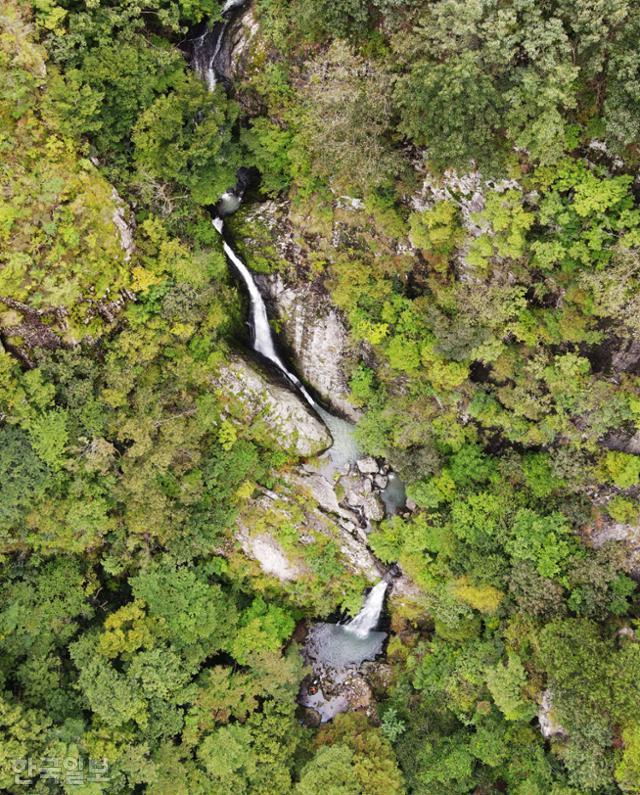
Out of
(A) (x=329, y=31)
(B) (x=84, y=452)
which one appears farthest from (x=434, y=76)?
(B) (x=84, y=452)

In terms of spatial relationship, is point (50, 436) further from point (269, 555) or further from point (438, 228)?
point (438, 228)

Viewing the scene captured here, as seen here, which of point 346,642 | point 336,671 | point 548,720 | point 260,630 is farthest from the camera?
point 346,642

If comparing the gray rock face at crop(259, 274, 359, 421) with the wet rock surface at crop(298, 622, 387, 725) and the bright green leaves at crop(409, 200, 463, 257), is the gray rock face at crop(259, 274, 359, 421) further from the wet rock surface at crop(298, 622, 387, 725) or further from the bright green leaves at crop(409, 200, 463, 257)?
the wet rock surface at crop(298, 622, 387, 725)

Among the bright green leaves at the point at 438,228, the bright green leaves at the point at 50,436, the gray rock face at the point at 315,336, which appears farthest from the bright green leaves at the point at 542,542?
the bright green leaves at the point at 50,436

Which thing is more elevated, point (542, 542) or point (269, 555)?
point (542, 542)

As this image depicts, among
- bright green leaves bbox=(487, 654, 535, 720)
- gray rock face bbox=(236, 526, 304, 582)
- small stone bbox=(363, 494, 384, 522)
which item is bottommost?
gray rock face bbox=(236, 526, 304, 582)

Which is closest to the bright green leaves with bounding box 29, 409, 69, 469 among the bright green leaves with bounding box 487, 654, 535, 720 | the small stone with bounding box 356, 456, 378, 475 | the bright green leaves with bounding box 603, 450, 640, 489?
the small stone with bounding box 356, 456, 378, 475

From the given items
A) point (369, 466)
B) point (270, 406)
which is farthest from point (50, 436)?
point (369, 466)
